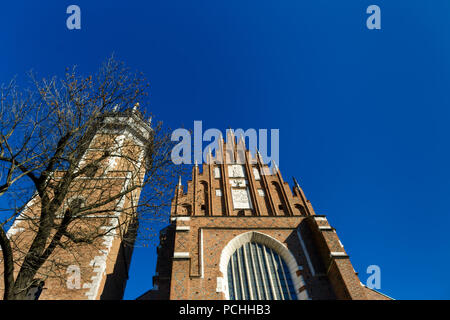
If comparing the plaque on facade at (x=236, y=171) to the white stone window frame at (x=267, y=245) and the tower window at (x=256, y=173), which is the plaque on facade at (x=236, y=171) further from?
the white stone window frame at (x=267, y=245)

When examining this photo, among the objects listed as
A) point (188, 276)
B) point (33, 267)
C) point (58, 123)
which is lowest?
point (33, 267)

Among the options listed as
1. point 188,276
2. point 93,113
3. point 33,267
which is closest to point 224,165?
point 188,276

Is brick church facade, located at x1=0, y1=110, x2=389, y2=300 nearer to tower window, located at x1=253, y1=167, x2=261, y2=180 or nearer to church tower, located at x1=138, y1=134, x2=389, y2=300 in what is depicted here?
church tower, located at x1=138, y1=134, x2=389, y2=300

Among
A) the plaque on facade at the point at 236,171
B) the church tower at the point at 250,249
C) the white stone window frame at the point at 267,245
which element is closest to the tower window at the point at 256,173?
the church tower at the point at 250,249

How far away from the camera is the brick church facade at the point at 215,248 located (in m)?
9.84

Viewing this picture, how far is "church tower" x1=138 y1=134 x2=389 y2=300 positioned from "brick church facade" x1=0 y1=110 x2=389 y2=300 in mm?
45

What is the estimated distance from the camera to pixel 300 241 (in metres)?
13.0

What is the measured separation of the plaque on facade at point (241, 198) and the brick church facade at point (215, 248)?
7cm

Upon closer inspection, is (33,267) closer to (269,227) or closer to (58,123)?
(58,123)

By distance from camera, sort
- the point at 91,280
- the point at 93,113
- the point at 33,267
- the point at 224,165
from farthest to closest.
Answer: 1. the point at 224,165
2. the point at 91,280
3. the point at 93,113
4. the point at 33,267

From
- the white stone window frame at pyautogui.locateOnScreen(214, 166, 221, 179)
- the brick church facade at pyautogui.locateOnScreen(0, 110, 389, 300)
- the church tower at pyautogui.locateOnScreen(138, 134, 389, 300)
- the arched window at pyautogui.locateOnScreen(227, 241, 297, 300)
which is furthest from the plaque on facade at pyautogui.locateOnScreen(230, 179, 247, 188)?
the arched window at pyautogui.locateOnScreen(227, 241, 297, 300)

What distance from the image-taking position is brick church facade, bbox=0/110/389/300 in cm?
984

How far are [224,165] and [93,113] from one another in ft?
41.3

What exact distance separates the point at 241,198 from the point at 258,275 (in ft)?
17.8
